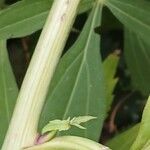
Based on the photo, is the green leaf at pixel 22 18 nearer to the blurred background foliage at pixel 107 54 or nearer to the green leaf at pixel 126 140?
the blurred background foliage at pixel 107 54

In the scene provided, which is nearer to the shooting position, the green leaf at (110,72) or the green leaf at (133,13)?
the green leaf at (133,13)

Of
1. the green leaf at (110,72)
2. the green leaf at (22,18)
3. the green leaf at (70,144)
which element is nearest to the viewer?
the green leaf at (70,144)

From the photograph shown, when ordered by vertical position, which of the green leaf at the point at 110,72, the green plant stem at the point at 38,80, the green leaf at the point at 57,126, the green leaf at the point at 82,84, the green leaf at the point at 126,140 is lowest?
the green leaf at the point at 126,140

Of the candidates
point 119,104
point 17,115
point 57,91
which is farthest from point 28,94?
point 119,104

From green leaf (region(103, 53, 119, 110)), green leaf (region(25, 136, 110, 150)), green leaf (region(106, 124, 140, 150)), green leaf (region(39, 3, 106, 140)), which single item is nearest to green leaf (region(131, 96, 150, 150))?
green leaf (region(25, 136, 110, 150))

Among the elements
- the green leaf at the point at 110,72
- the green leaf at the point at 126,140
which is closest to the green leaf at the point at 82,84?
the green leaf at the point at 126,140

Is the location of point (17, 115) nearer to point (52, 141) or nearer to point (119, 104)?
point (52, 141)

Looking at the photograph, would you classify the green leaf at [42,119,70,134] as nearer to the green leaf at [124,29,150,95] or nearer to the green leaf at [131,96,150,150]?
the green leaf at [131,96,150,150]
